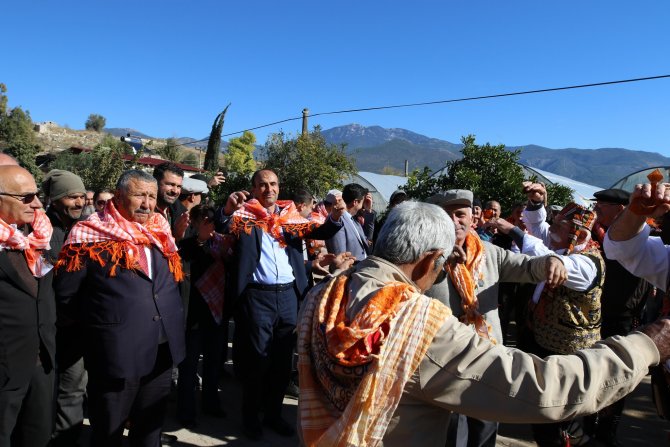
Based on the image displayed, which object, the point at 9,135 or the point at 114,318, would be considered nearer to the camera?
the point at 114,318

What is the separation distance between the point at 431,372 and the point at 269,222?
2.89m

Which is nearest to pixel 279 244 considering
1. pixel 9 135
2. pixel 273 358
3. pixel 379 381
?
pixel 273 358

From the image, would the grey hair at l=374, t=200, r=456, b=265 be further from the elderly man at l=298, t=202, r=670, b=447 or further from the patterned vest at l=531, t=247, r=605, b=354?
the patterned vest at l=531, t=247, r=605, b=354

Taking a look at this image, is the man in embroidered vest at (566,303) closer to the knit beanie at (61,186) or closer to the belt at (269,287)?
the belt at (269,287)

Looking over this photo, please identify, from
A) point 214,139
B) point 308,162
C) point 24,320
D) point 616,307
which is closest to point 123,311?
point 24,320

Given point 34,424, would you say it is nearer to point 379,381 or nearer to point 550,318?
point 379,381

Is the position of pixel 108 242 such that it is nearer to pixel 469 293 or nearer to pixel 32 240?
pixel 32 240

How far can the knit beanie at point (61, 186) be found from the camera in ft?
13.8

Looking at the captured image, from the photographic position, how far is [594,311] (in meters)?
3.65

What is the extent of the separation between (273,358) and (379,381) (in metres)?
2.93

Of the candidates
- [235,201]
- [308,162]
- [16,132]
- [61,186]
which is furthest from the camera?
[16,132]

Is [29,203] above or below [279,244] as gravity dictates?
above

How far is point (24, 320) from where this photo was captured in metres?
2.76

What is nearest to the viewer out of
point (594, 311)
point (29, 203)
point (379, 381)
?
point (379, 381)
